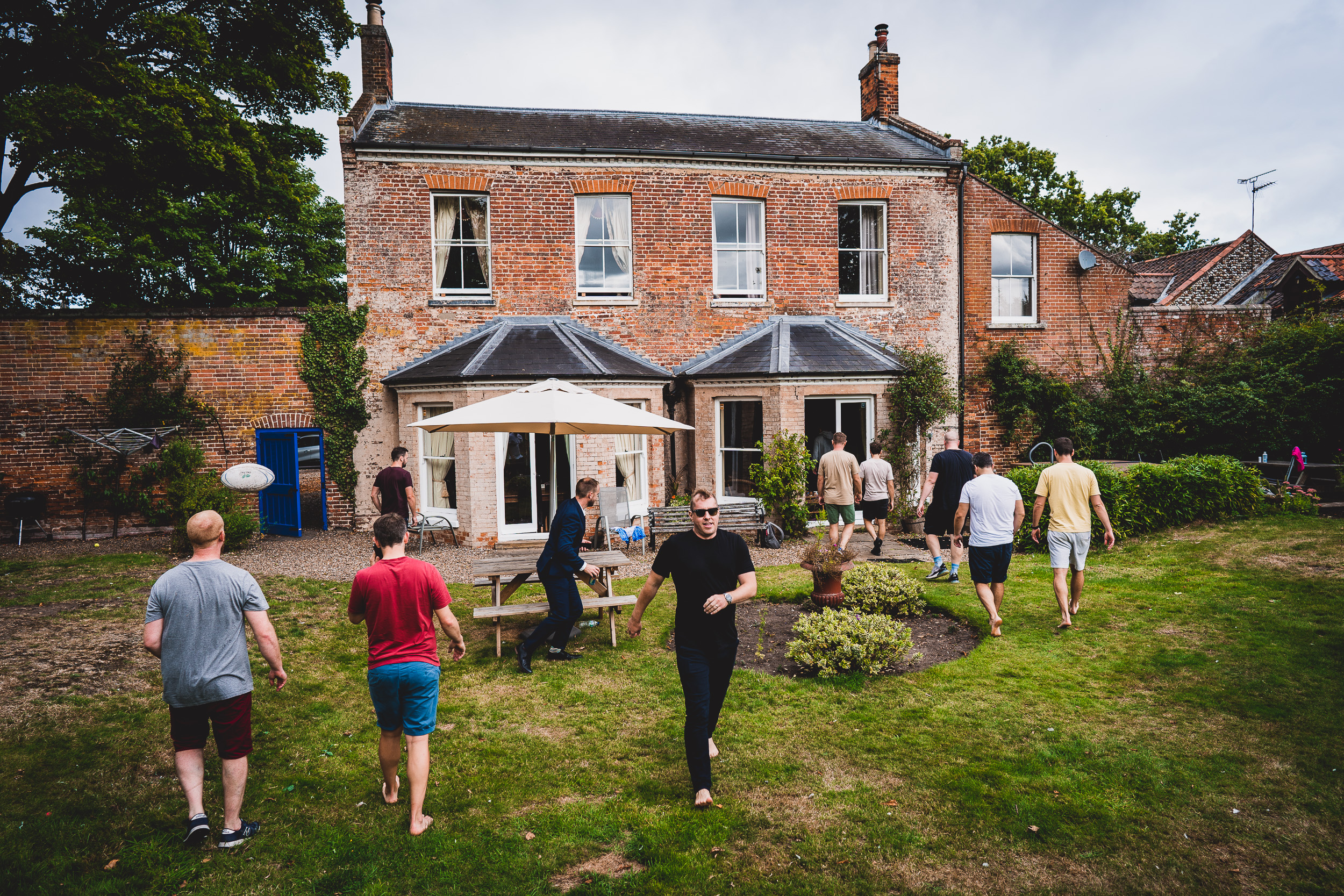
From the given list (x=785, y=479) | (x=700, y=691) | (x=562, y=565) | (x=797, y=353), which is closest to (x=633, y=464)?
(x=785, y=479)

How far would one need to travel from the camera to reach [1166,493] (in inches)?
460

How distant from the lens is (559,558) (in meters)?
6.51

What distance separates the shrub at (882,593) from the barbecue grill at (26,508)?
1514 centimetres

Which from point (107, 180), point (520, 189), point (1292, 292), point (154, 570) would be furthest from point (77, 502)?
point (1292, 292)

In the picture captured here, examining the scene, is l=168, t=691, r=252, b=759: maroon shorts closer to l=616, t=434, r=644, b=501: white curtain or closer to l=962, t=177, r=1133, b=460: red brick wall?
l=616, t=434, r=644, b=501: white curtain

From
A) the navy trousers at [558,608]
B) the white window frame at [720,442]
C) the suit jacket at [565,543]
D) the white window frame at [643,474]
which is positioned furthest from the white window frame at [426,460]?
the suit jacket at [565,543]

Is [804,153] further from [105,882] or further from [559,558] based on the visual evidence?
[105,882]

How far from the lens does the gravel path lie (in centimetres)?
1062

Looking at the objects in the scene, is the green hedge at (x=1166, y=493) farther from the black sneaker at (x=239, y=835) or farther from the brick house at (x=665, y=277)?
the black sneaker at (x=239, y=835)

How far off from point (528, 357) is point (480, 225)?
11.5 ft

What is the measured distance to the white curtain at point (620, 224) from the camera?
14398 millimetres

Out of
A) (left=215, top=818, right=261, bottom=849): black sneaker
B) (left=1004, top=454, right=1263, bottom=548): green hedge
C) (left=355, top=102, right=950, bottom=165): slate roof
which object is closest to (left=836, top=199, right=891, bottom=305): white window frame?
(left=355, top=102, right=950, bottom=165): slate roof

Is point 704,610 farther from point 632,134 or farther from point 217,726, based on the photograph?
point 632,134

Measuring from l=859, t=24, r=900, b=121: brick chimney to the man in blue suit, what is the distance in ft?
51.3
